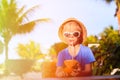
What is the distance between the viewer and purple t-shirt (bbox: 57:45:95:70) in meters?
5.59

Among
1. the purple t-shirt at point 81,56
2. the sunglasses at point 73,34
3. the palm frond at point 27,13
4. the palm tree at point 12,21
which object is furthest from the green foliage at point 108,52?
the palm frond at point 27,13

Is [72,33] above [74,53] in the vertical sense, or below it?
above

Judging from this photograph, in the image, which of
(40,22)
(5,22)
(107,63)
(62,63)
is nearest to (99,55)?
(107,63)

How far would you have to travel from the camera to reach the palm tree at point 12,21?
18.0 feet

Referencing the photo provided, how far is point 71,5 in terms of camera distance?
5.66m

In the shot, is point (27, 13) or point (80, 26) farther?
point (80, 26)

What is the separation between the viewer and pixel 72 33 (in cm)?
568

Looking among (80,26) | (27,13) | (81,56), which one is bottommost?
(81,56)

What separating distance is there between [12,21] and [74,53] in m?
1.10

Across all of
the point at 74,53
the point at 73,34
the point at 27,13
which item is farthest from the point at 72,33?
the point at 27,13

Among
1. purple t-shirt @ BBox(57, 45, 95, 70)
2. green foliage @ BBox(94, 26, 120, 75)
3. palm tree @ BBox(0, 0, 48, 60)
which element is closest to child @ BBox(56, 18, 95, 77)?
purple t-shirt @ BBox(57, 45, 95, 70)

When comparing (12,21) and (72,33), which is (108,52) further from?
(12,21)

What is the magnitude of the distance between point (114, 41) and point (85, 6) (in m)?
0.73

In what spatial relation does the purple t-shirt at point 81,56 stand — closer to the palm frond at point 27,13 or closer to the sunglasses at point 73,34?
the sunglasses at point 73,34
